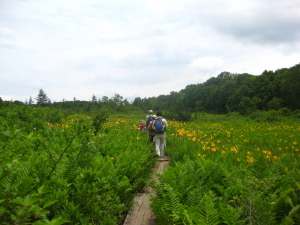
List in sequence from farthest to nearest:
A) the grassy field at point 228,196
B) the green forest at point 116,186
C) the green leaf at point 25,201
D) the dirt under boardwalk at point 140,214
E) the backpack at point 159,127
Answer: the backpack at point 159,127
the dirt under boardwalk at point 140,214
the grassy field at point 228,196
the green forest at point 116,186
the green leaf at point 25,201

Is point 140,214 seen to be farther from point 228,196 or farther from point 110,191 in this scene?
point 228,196

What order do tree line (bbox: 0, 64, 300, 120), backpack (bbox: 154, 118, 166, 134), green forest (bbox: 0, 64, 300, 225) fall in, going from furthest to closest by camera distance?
tree line (bbox: 0, 64, 300, 120), backpack (bbox: 154, 118, 166, 134), green forest (bbox: 0, 64, 300, 225)

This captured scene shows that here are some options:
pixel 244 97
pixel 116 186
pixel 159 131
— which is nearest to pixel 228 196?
pixel 116 186

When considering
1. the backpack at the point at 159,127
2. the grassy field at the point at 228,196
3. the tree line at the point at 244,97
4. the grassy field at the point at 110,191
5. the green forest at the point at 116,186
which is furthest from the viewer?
the tree line at the point at 244,97

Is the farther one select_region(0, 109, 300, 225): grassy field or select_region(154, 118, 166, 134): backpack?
select_region(154, 118, 166, 134): backpack

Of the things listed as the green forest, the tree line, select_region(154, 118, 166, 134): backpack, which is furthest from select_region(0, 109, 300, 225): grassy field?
the tree line

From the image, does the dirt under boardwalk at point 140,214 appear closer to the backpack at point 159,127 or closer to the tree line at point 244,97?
the backpack at point 159,127

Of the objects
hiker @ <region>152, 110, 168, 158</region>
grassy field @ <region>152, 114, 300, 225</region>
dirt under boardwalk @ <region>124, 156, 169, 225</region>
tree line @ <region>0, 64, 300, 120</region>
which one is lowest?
dirt under boardwalk @ <region>124, 156, 169, 225</region>

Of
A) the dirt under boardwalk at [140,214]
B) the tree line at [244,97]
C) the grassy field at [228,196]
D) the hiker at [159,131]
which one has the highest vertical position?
the tree line at [244,97]

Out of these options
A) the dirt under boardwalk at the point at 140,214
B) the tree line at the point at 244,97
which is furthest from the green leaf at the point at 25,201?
the tree line at the point at 244,97

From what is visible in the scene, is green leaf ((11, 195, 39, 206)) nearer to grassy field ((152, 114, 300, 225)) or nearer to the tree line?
grassy field ((152, 114, 300, 225))

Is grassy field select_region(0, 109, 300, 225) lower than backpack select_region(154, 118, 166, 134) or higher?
lower

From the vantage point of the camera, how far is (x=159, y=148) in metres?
7.87

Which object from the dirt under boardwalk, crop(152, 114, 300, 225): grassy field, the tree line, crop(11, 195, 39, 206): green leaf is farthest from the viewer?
the tree line
